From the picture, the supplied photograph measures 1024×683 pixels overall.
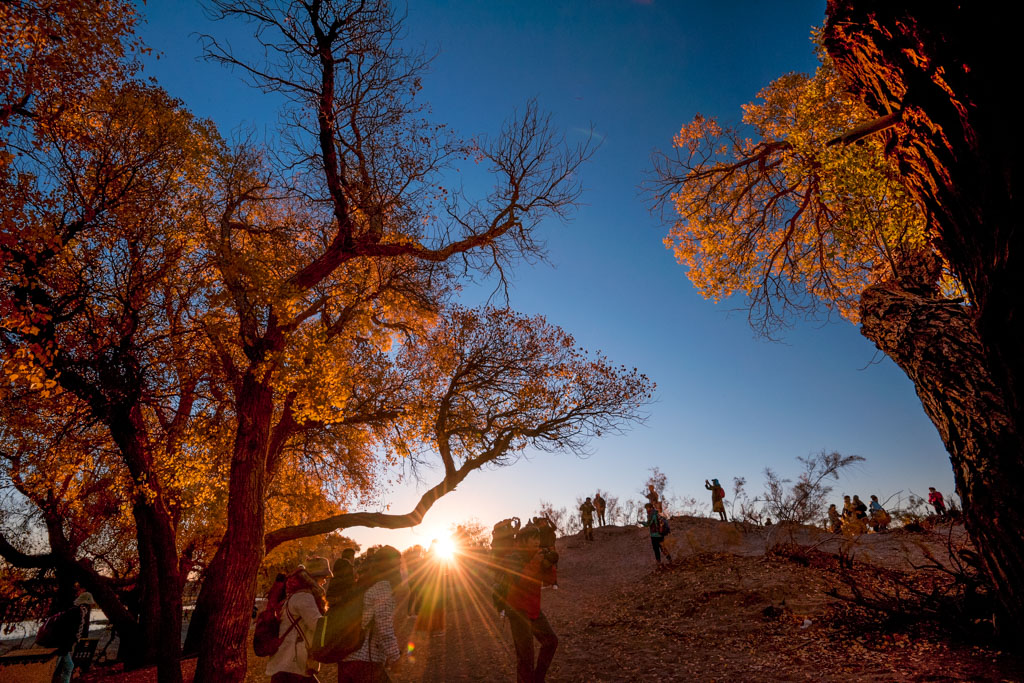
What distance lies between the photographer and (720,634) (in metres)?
7.07

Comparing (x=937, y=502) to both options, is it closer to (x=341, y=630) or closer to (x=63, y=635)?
(x=341, y=630)

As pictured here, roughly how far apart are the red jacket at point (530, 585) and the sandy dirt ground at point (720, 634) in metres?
1.54

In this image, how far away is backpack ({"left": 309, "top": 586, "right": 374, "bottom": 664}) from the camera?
372cm

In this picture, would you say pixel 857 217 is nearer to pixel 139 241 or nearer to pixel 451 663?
pixel 451 663

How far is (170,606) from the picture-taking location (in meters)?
8.19

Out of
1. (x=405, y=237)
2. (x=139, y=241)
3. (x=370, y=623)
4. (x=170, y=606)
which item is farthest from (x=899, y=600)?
(x=139, y=241)

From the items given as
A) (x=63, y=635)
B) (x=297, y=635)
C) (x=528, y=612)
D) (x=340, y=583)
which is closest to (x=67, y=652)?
(x=63, y=635)

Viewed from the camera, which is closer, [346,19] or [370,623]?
[370,623]

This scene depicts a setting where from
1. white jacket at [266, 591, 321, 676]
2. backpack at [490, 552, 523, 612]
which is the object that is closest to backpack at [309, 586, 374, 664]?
white jacket at [266, 591, 321, 676]

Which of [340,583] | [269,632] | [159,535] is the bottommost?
[269,632]

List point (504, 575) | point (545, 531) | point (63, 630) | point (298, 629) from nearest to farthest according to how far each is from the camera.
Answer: point (298, 629), point (504, 575), point (545, 531), point (63, 630)

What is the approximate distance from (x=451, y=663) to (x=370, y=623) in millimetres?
5131

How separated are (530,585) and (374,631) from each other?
5.70 feet

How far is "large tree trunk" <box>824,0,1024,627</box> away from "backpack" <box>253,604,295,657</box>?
577cm
